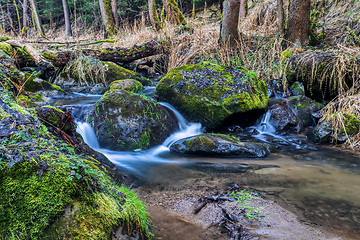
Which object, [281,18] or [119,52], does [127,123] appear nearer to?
[119,52]

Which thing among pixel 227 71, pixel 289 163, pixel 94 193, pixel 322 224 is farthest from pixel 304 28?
pixel 94 193

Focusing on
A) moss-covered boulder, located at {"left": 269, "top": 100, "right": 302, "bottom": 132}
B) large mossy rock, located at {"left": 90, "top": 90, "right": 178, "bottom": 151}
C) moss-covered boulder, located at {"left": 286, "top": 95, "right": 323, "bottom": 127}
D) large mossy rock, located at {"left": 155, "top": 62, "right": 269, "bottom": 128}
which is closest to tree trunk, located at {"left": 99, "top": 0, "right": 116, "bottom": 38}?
large mossy rock, located at {"left": 155, "top": 62, "right": 269, "bottom": 128}

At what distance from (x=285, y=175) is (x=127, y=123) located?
2766 millimetres

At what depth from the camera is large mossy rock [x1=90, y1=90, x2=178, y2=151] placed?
13.4 feet

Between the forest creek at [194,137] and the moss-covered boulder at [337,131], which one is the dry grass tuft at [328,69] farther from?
the moss-covered boulder at [337,131]

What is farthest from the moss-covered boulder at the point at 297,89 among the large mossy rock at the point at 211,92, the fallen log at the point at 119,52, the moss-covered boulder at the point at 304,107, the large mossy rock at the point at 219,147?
the fallen log at the point at 119,52

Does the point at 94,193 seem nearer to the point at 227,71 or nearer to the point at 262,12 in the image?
the point at 227,71

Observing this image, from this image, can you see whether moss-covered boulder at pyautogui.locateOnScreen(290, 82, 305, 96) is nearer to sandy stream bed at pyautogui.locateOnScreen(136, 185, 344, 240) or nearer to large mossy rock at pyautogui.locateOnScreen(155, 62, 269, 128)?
large mossy rock at pyautogui.locateOnScreen(155, 62, 269, 128)

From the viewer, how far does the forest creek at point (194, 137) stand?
4.50 ft

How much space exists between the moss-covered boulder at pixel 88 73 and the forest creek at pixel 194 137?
0.04 m

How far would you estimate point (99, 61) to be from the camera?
7918mm

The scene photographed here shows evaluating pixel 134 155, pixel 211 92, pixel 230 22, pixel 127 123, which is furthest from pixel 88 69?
pixel 134 155

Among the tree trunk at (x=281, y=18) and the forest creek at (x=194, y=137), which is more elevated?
the tree trunk at (x=281, y=18)

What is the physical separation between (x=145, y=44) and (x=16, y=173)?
8.25 metres
